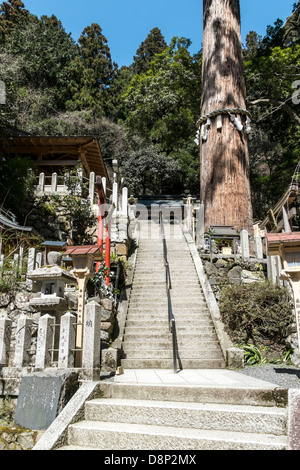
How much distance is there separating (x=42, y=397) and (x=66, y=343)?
0.66 metres

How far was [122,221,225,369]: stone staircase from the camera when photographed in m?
6.05

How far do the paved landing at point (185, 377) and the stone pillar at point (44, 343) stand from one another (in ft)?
3.09

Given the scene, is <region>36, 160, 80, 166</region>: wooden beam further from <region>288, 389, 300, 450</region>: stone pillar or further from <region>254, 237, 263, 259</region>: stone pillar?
<region>288, 389, 300, 450</region>: stone pillar

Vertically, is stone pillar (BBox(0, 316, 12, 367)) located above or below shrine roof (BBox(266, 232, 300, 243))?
below

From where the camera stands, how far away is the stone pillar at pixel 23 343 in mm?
3995

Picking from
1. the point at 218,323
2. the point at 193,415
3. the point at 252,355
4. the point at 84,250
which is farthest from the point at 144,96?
the point at 193,415

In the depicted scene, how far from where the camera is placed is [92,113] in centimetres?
2645

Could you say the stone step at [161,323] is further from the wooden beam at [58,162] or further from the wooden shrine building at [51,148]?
the wooden beam at [58,162]

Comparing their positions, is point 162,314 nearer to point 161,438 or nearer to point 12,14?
point 161,438

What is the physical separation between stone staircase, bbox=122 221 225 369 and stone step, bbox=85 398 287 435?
2.53m

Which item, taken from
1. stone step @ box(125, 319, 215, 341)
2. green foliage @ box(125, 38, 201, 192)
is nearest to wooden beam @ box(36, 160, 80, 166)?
green foliage @ box(125, 38, 201, 192)

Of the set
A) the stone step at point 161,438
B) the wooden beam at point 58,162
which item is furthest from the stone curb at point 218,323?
the wooden beam at point 58,162
